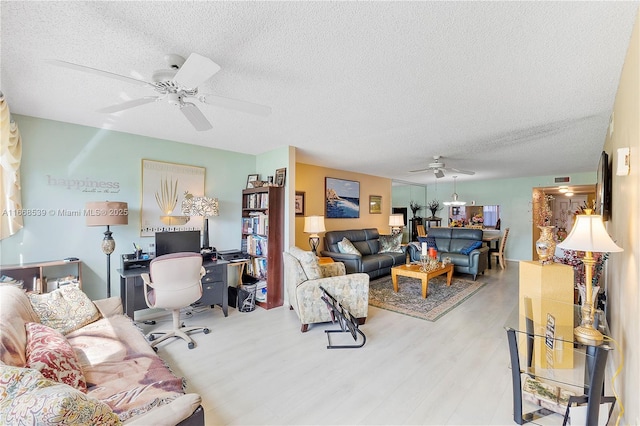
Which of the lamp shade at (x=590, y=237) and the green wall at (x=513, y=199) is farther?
the green wall at (x=513, y=199)

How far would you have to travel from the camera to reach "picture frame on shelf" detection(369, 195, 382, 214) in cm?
736

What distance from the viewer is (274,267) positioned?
13.2 feet

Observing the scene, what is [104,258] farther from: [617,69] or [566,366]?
[617,69]

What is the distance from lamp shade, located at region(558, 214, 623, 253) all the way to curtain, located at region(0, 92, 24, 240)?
4433 mm

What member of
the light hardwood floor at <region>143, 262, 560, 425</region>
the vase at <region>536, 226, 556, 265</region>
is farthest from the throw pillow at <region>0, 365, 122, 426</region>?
the vase at <region>536, 226, 556, 265</region>

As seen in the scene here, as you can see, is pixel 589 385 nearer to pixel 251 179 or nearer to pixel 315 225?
pixel 315 225

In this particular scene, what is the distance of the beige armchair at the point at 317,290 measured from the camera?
3.20 meters

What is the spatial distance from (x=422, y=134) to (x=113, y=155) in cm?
385

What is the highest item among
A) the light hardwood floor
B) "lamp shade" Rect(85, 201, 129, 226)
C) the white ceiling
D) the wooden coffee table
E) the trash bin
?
the white ceiling

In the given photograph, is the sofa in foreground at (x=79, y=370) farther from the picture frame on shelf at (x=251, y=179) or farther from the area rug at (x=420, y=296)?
the area rug at (x=420, y=296)

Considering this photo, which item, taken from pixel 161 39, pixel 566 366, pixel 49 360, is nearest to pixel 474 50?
pixel 161 39

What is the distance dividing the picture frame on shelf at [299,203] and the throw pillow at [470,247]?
11.5ft

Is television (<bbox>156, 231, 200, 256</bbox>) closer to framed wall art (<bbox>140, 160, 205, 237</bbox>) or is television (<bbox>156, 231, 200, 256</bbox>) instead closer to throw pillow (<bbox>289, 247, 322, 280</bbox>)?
framed wall art (<bbox>140, 160, 205, 237</bbox>)

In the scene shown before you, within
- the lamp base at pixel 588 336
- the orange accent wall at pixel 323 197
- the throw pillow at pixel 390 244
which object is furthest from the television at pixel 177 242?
the throw pillow at pixel 390 244
